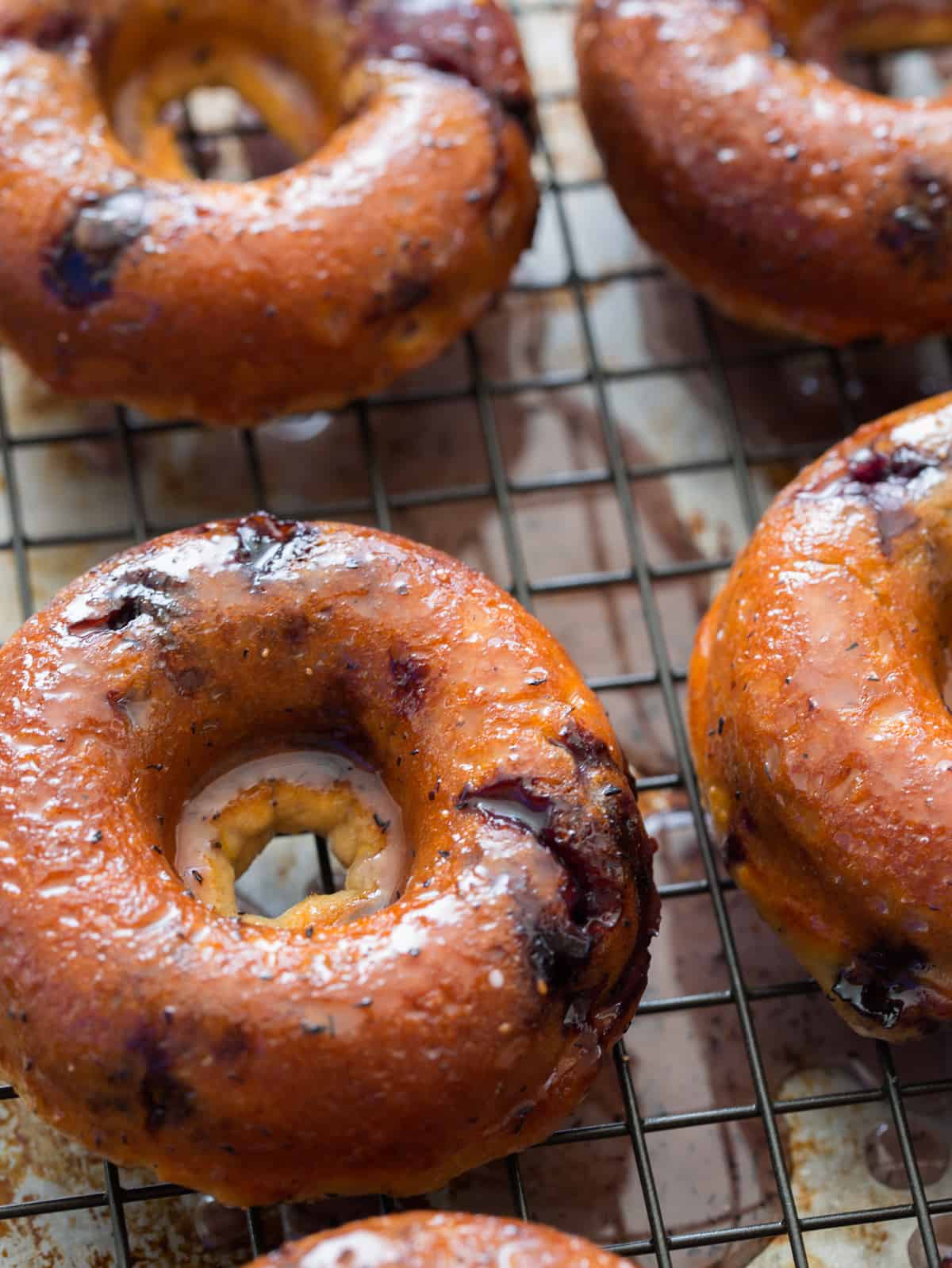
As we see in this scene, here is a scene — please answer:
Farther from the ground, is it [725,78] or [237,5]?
[237,5]

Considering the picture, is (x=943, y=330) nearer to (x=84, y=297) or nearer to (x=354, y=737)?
(x=354, y=737)

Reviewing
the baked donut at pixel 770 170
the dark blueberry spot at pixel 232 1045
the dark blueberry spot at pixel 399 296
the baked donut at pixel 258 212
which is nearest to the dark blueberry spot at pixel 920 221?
the baked donut at pixel 770 170

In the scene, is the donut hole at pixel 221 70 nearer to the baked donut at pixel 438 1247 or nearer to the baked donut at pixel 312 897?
the baked donut at pixel 312 897

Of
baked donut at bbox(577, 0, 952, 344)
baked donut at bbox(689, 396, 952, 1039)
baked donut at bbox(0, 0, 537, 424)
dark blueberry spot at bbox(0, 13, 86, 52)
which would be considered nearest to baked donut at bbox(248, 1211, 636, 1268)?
baked donut at bbox(689, 396, 952, 1039)

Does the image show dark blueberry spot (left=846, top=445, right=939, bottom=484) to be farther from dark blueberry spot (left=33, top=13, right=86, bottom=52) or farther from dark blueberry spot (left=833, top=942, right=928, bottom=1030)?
dark blueberry spot (left=33, top=13, right=86, bottom=52)

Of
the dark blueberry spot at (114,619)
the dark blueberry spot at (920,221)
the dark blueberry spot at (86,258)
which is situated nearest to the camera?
the dark blueberry spot at (114,619)

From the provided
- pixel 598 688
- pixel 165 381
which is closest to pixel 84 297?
pixel 165 381
